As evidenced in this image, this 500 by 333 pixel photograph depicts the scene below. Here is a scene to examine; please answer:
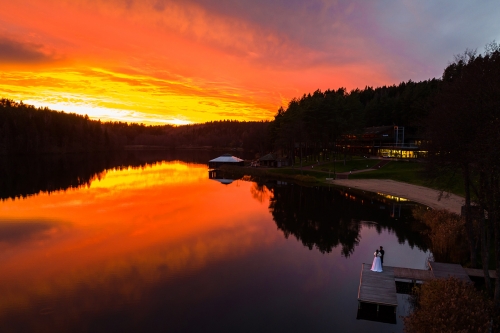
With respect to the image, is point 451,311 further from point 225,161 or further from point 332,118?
point 225,161

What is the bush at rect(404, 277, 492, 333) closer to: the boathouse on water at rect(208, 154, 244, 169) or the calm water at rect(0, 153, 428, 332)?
the calm water at rect(0, 153, 428, 332)

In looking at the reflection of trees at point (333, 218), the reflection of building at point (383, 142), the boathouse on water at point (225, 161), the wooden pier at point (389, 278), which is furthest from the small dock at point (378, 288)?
the boathouse on water at point (225, 161)

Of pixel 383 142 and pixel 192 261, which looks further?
pixel 383 142

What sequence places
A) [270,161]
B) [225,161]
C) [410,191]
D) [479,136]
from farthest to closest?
[270,161]
[225,161]
[410,191]
[479,136]

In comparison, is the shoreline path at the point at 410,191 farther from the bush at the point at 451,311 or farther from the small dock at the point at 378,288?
the bush at the point at 451,311

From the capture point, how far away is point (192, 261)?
2169cm

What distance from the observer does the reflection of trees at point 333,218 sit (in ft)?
87.6

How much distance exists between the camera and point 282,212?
3734 centimetres

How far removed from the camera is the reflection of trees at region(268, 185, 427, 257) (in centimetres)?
2669

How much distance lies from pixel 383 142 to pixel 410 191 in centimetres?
3976

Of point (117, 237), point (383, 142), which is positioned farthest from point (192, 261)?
point (383, 142)

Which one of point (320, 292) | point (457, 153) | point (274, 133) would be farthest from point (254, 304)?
point (274, 133)

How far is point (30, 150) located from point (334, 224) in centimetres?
13805

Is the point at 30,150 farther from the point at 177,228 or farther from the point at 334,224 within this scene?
the point at 334,224
